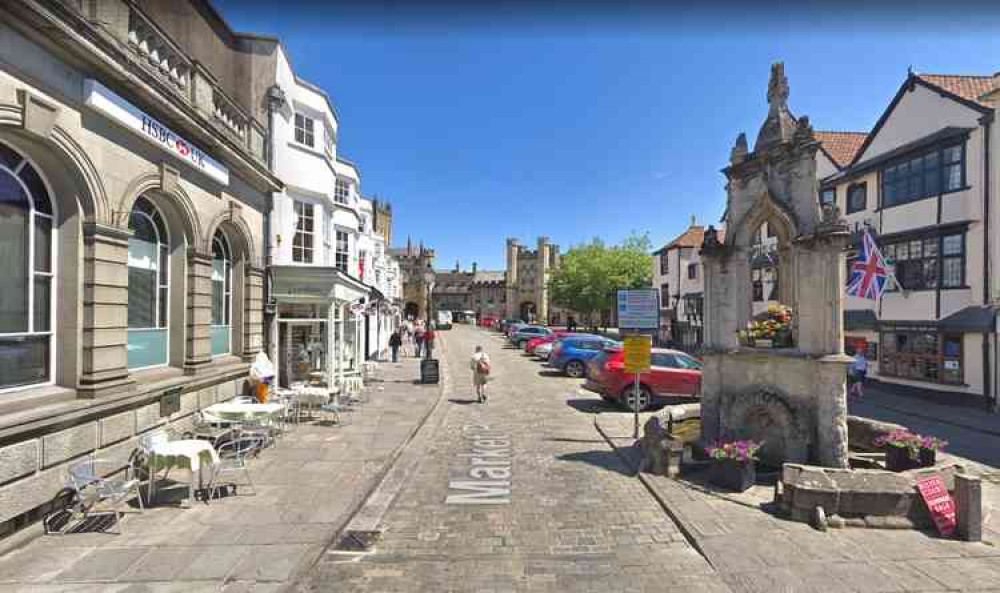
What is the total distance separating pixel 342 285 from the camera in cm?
1274

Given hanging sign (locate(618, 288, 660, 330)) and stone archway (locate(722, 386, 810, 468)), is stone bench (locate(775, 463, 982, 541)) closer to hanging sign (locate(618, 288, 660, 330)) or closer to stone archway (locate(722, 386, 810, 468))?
stone archway (locate(722, 386, 810, 468))

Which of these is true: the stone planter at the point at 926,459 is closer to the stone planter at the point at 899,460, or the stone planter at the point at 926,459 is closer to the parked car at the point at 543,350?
the stone planter at the point at 899,460

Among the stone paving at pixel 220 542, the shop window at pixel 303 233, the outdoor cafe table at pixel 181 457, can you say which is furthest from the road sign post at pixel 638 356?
the shop window at pixel 303 233

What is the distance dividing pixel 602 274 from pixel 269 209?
36.3 metres

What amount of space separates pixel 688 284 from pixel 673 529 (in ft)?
98.3

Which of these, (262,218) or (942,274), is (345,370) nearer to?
(262,218)

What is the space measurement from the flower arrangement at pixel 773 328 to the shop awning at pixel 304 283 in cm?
1010

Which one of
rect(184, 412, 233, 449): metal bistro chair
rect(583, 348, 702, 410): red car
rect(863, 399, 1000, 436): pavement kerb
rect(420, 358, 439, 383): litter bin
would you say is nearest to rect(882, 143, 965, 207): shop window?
rect(863, 399, 1000, 436): pavement kerb

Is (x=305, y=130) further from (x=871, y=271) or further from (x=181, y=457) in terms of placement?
(x=871, y=271)

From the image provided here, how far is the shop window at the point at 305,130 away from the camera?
42.3 feet

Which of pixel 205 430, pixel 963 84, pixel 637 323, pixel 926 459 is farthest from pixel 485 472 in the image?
pixel 963 84

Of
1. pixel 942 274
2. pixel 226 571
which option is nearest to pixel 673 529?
pixel 226 571

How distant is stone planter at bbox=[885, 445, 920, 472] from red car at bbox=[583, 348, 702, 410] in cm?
536

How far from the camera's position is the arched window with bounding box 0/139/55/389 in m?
5.02
